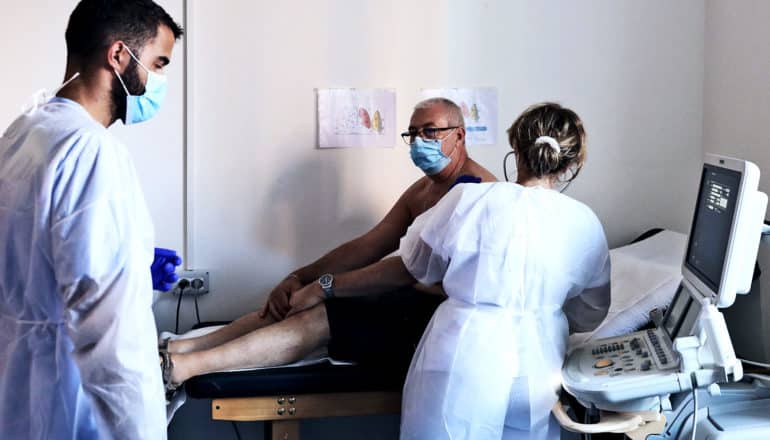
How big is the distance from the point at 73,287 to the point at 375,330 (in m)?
1.03

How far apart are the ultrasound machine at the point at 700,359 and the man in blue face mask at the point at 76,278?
874 millimetres

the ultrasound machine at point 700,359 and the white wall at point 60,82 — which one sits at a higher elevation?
the white wall at point 60,82

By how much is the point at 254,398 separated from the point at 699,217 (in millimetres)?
1234

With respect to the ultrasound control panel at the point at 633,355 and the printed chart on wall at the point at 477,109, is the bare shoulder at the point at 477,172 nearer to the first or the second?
the printed chart on wall at the point at 477,109

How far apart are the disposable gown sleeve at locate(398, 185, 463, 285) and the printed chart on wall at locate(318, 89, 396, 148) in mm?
878

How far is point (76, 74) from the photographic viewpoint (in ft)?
4.78

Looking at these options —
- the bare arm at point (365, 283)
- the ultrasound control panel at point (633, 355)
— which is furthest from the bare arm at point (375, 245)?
the ultrasound control panel at point (633, 355)

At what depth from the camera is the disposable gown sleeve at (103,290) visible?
1.27 meters

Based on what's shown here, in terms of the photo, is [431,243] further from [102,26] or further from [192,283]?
[192,283]

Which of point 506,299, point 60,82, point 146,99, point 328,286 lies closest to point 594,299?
point 506,299

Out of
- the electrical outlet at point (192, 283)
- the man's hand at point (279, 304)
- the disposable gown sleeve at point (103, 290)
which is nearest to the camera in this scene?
the disposable gown sleeve at point (103, 290)

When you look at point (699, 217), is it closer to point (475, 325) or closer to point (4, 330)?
point (475, 325)

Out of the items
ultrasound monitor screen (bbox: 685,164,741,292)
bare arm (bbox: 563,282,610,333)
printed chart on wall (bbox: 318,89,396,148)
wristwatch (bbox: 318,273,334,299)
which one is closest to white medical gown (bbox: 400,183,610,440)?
bare arm (bbox: 563,282,610,333)

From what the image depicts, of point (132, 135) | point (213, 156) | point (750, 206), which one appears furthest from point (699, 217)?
point (132, 135)
